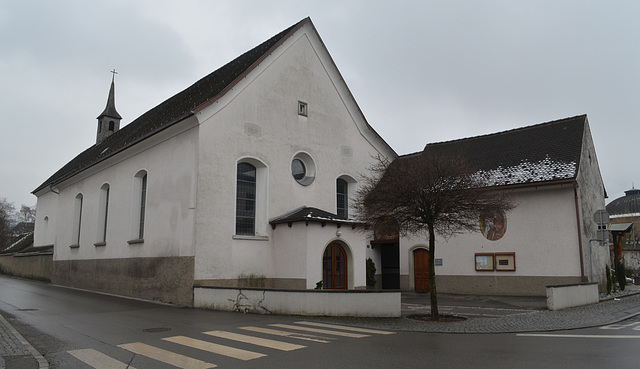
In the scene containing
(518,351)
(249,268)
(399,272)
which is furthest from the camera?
(399,272)

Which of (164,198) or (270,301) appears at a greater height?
(164,198)

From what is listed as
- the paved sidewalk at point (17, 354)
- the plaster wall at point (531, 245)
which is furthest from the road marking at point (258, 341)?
the plaster wall at point (531, 245)

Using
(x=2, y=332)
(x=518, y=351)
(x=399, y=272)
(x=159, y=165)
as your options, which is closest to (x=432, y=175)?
(x=518, y=351)

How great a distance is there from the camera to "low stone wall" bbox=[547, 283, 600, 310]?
579 inches

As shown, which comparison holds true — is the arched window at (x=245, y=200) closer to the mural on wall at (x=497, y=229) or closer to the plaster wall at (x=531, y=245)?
the plaster wall at (x=531, y=245)

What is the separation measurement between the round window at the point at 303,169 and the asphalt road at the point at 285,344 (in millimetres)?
8366

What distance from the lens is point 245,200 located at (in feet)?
60.0

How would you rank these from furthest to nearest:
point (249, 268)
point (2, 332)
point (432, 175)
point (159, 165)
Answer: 1. point (159, 165)
2. point (249, 268)
3. point (432, 175)
4. point (2, 332)

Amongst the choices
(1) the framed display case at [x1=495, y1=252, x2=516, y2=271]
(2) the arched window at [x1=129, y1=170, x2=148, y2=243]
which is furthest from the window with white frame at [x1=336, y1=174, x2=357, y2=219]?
(2) the arched window at [x1=129, y1=170, x2=148, y2=243]

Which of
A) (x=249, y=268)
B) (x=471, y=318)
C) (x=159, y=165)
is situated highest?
(x=159, y=165)

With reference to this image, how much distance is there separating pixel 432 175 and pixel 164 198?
10.8 m

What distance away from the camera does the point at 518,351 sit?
800 cm

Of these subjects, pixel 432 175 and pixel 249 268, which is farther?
pixel 249 268

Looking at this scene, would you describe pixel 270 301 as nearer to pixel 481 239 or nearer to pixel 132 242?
pixel 132 242
